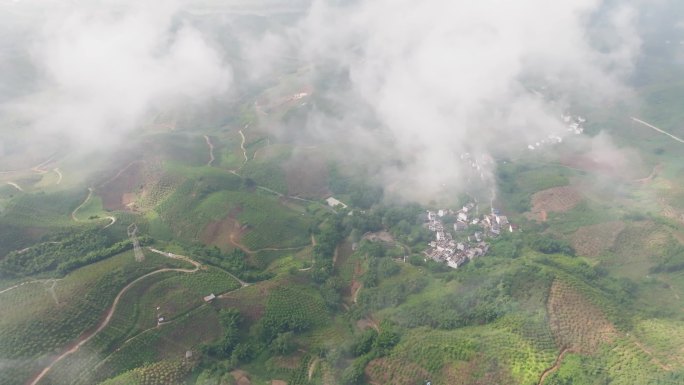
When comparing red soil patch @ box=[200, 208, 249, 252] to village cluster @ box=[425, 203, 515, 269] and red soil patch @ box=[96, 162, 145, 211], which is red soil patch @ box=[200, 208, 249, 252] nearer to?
red soil patch @ box=[96, 162, 145, 211]

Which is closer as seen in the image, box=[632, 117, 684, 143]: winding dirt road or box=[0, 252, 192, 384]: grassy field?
box=[0, 252, 192, 384]: grassy field

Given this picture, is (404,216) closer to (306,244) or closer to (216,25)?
(306,244)

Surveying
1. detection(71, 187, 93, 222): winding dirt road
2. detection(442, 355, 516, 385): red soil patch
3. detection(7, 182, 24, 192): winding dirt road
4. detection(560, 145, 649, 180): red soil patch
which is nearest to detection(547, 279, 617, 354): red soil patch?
detection(442, 355, 516, 385): red soil patch

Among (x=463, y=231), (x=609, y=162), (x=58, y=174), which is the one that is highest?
(x=58, y=174)

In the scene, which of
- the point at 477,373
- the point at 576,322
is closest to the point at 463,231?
the point at 576,322

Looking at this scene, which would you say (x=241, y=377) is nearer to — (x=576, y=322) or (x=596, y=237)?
(x=576, y=322)

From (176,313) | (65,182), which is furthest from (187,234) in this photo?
(65,182)

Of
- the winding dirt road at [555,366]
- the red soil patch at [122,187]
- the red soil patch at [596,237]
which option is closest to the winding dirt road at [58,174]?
the red soil patch at [122,187]
